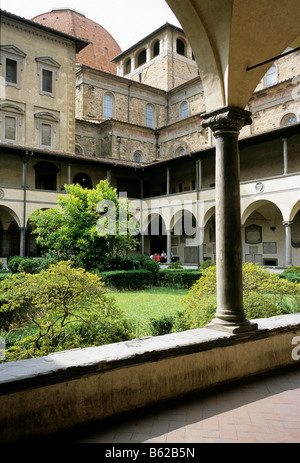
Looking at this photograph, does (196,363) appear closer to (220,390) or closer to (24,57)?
(220,390)

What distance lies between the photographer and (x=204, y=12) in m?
3.75

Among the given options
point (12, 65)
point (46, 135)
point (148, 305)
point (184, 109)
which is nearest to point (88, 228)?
point (148, 305)

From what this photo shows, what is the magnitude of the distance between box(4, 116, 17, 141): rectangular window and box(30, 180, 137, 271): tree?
10.4m

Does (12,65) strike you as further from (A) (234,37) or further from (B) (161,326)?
(B) (161,326)

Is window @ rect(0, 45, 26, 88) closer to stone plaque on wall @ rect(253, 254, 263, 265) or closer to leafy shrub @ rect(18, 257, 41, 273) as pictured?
leafy shrub @ rect(18, 257, 41, 273)

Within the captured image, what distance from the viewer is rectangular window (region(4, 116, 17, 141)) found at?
22.1 m

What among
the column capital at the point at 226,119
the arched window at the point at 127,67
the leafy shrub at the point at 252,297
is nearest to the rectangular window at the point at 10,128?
the arched window at the point at 127,67

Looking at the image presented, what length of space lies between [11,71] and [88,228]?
14.6m

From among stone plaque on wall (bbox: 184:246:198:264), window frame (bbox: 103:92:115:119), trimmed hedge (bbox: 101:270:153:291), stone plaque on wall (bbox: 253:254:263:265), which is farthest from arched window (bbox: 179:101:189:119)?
trimmed hedge (bbox: 101:270:153:291)

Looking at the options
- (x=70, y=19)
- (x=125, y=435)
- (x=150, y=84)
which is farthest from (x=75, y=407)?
(x=70, y=19)

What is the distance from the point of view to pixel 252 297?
507cm

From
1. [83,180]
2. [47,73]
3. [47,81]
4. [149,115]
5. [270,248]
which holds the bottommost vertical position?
[270,248]

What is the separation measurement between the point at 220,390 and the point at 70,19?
42481 mm
